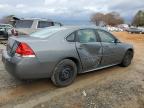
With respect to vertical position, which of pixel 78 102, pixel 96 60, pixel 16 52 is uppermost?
pixel 16 52

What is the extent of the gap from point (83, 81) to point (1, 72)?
2.43m

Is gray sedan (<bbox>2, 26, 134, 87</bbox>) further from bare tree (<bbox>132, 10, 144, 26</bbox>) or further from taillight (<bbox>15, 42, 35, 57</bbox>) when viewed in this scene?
bare tree (<bbox>132, 10, 144, 26</bbox>)

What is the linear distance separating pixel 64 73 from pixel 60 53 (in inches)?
21.1

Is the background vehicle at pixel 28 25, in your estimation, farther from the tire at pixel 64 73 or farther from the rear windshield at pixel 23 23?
the tire at pixel 64 73

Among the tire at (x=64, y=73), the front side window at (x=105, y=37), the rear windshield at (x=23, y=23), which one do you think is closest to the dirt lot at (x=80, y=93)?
the tire at (x=64, y=73)

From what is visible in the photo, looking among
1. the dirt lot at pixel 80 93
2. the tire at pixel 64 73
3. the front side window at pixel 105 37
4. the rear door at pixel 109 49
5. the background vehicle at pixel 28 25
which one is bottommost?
the dirt lot at pixel 80 93

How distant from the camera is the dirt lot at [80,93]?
173 inches

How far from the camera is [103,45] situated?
20.0 ft

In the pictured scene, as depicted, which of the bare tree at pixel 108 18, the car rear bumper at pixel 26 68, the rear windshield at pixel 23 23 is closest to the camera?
the car rear bumper at pixel 26 68

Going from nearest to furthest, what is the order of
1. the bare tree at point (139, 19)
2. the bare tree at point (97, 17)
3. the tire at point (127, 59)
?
the tire at point (127, 59) → the bare tree at point (139, 19) → the bare tree at point (97, 17)

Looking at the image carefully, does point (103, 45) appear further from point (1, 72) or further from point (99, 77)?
point (1, 72)

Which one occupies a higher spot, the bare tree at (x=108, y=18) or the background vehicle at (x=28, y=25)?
the bare tree at (x=108, y=18)

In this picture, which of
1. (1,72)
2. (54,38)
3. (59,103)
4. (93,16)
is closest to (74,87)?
(59,103)

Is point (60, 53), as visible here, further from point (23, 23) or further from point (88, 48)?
point (23, 23)
